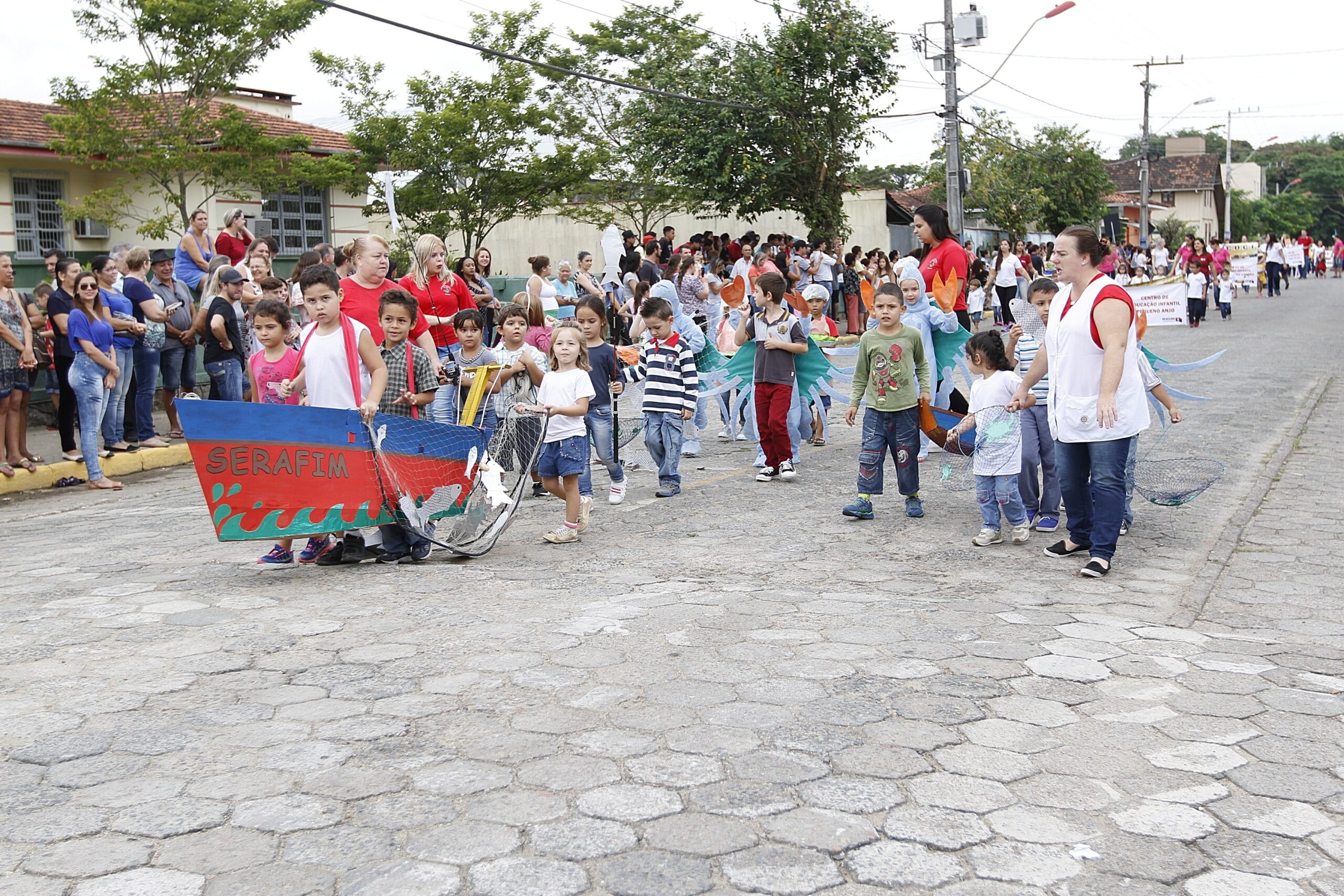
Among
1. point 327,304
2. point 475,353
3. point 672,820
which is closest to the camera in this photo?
point 672,820

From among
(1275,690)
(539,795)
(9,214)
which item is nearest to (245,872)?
(539,795)

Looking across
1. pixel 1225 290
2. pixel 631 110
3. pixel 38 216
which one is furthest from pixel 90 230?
pixel 1225 290

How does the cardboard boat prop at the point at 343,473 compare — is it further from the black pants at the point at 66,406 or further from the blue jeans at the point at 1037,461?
the black pants at the point at 66,406

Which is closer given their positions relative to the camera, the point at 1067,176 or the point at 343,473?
the point at 343,473

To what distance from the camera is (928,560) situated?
7227 mm

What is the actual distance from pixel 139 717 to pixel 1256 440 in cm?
999

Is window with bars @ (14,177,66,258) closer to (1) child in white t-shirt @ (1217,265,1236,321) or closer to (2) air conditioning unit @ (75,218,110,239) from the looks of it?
(2) air conditioning unit @ (75,218,110,239)

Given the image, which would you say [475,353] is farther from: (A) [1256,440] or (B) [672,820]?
(A) [1256,440]

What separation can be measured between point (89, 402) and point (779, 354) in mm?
5700

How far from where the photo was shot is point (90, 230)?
27.2 meters

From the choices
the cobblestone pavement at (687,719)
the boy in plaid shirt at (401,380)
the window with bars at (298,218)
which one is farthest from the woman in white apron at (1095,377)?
the window with bars at (298,218)

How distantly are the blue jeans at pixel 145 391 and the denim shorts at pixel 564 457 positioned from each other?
19.0 feet

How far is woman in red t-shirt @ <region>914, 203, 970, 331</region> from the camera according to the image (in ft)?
32.2

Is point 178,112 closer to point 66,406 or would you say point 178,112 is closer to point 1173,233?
point 66,406
